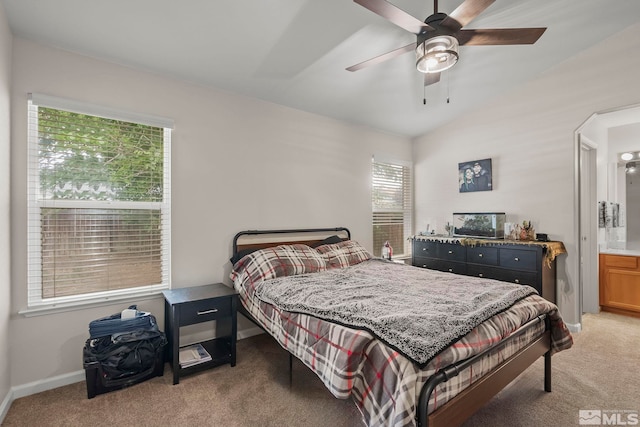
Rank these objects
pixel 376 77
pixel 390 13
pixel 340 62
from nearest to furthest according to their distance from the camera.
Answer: pixel 390 13, pixel 340 62, pixel 376 77

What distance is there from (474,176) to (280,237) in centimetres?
279

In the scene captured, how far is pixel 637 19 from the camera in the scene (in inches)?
115

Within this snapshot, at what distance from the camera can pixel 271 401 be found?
2084mm

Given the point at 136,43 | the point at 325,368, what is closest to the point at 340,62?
the point at 136,43

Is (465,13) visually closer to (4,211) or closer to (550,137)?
(550,137)

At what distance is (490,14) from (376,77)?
109cm

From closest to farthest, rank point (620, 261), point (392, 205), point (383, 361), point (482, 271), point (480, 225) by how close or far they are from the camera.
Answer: point (383, 361), point (482, 271), point (620, 261), point (480, 225), point (392, 205)

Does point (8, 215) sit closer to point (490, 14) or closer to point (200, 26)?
point (200, 26)

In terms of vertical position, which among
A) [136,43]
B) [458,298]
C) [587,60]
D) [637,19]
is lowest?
[458,298]

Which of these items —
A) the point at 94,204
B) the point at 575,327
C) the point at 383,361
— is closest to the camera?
the point at 383,361

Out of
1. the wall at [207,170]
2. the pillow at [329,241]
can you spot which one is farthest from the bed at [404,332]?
the pillow at [329,241]

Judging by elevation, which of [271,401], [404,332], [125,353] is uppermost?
[404,332]

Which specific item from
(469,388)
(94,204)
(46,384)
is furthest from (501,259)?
(46,384)

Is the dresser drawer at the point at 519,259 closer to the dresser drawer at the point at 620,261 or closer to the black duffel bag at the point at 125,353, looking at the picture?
the dresser drawer at the point at 620,261
